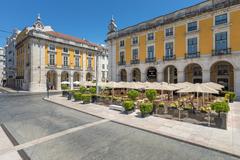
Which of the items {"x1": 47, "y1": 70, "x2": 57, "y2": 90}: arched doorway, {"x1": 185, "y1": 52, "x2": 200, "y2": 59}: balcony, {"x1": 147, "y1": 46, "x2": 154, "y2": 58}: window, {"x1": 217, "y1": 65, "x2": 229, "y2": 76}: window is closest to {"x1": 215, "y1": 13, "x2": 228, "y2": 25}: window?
{"x1": 185, "y1": 52, "x2": 200, "y2": 59}: balcony

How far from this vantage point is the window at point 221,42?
21.3m

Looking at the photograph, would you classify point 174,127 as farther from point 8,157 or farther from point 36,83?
point 36,83

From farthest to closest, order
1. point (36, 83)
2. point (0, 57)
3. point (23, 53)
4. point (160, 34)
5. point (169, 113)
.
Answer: point (0, 57) < point (23, 53) < point (36, 83) < point (160, 34) < point (169, 113)

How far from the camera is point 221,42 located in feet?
71.3

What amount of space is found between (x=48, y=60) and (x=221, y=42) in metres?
38.0

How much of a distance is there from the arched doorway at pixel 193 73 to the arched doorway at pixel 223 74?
7.61ft

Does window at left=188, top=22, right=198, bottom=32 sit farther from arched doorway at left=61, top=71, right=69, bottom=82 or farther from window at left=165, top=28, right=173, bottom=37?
arched doorway at left=61, top=71, right=69, bottom=82

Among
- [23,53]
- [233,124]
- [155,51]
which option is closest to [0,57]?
[23,53]

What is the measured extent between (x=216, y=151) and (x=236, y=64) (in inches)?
731

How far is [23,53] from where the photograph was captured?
42.4 meters

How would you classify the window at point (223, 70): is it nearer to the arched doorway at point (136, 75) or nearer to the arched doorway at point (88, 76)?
the arched doorway at point (136, 75)

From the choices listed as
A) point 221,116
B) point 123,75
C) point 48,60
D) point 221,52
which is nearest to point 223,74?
point 221,52

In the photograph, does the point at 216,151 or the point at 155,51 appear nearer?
the point at 216,151

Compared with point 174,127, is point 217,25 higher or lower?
higher
